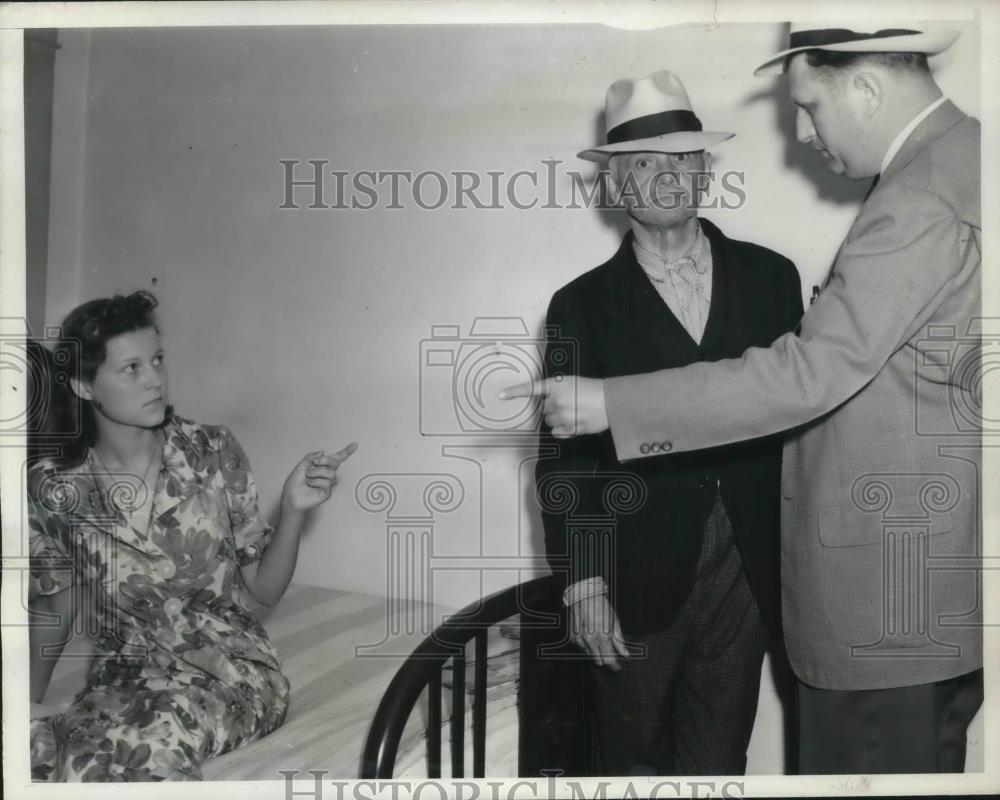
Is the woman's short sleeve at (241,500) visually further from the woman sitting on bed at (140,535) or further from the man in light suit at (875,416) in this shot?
the man in light suit at (875,416)

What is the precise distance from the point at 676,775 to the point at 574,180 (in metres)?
1.00

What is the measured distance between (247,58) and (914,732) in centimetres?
153

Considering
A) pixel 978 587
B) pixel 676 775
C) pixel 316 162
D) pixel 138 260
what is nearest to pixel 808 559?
pixel 978 587

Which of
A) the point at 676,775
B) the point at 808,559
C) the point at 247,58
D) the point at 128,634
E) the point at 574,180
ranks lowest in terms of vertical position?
the point at 676,775

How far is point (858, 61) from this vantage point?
1518mm

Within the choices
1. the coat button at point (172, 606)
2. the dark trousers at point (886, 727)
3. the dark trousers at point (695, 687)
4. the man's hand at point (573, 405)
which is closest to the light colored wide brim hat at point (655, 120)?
the man's hand at point (573, 405)

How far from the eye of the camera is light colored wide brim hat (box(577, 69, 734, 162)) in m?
1.55

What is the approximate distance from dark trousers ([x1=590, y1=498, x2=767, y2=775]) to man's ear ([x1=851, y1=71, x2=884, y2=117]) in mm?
698

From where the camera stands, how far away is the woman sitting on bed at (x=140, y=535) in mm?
1601

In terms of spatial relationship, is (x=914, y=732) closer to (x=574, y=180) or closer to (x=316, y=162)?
(x=574, y=180)

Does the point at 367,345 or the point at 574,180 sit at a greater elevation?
the point at 574,180

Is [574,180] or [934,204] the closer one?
[934,204]

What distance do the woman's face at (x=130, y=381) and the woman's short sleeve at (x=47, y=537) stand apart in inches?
6.1

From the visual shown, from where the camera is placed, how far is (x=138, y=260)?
1620mm
